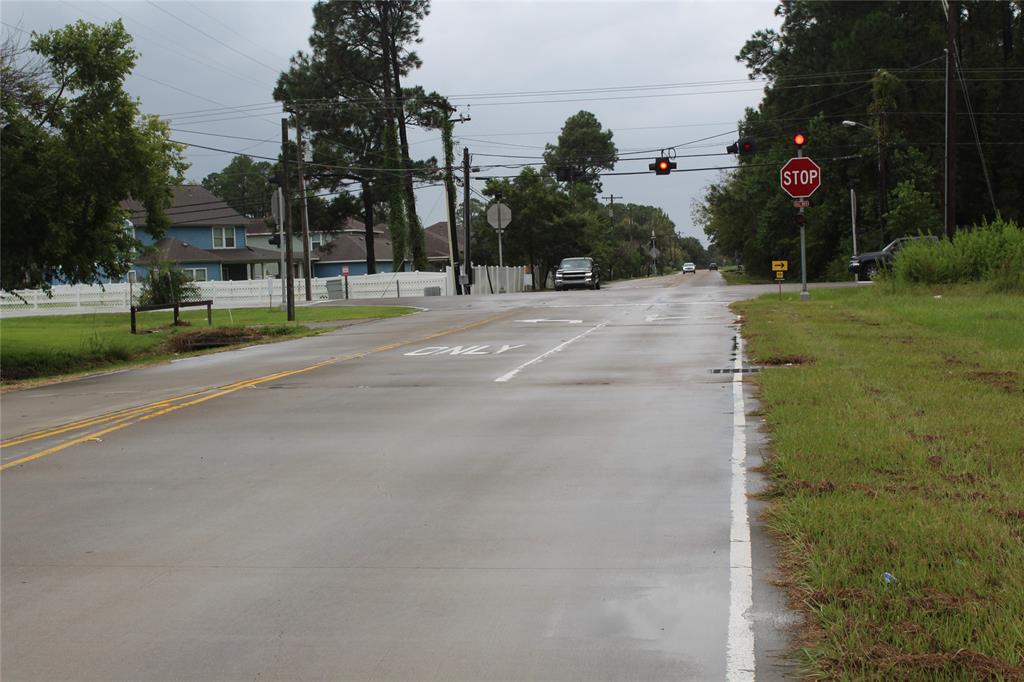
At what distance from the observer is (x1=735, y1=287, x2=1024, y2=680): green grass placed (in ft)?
14.9

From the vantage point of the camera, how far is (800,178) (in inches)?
1254

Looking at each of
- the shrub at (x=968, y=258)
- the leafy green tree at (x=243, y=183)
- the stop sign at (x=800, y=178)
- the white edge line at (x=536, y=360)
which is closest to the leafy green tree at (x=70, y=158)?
the white edge line at (x=536, y=360)

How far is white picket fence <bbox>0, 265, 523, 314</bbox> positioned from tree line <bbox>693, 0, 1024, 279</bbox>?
2161cm

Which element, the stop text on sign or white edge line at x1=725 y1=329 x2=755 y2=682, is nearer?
white edge line at x1=725 y1=329 x2=755 y2=682

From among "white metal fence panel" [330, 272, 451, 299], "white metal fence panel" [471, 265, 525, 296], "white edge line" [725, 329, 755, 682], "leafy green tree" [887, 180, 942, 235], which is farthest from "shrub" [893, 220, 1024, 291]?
"white metal fence panel" [471, 265, 525, 296]

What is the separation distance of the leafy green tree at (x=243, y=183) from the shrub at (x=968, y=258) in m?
88.3

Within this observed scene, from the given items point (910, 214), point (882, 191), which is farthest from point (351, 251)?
point (910, 214)

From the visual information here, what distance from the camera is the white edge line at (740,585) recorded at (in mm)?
4637

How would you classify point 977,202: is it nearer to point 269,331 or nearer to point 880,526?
point 269,331

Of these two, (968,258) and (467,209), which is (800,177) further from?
(467,209)

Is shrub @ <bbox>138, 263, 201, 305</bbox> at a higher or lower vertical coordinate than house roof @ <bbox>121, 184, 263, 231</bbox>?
lower

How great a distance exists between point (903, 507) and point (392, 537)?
3.19 metres

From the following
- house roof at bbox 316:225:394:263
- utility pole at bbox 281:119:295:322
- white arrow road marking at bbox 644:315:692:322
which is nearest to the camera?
white arrow road marking at bbox 644:315:692:322

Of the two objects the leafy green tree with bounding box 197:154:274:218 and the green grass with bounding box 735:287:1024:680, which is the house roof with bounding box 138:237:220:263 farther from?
the green grass with bounding box 735:287:1024:680
